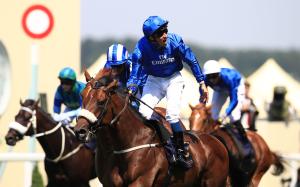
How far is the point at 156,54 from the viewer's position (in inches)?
346

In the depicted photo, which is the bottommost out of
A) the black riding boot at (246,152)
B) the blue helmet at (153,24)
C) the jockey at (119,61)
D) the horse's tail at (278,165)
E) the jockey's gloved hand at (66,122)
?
the horse's tail at (278,165)

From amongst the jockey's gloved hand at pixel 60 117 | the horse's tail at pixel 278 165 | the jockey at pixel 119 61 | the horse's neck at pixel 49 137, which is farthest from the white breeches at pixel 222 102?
the jockey at pixel 119 61

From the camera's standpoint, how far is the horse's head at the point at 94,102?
768 centimetres

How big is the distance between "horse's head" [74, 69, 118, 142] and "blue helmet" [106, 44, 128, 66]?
1.42 m

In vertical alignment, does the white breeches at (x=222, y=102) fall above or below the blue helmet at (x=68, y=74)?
below

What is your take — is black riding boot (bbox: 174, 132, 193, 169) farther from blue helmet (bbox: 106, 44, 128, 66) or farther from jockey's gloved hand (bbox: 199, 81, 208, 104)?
blue helmet (bbox: 106, 44, 128, 66)

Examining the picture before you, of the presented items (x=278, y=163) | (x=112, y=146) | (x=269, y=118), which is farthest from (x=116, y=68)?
(x=269, y=118)

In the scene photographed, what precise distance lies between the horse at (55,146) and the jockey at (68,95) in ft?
2.05

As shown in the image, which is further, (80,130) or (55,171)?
(55,171)

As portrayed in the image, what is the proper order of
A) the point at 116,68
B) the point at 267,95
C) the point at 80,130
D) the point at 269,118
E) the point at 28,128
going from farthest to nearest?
the point at 267,95
the point at 269,118
the point at 28,128
the point at 116,68
the point at 80,130

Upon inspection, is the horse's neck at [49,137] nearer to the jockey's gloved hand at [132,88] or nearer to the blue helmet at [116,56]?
the blue helmet at [116,56]

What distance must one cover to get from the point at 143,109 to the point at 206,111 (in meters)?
2.36

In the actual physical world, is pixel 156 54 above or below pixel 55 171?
above

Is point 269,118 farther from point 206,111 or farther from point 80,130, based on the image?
point 80,130
